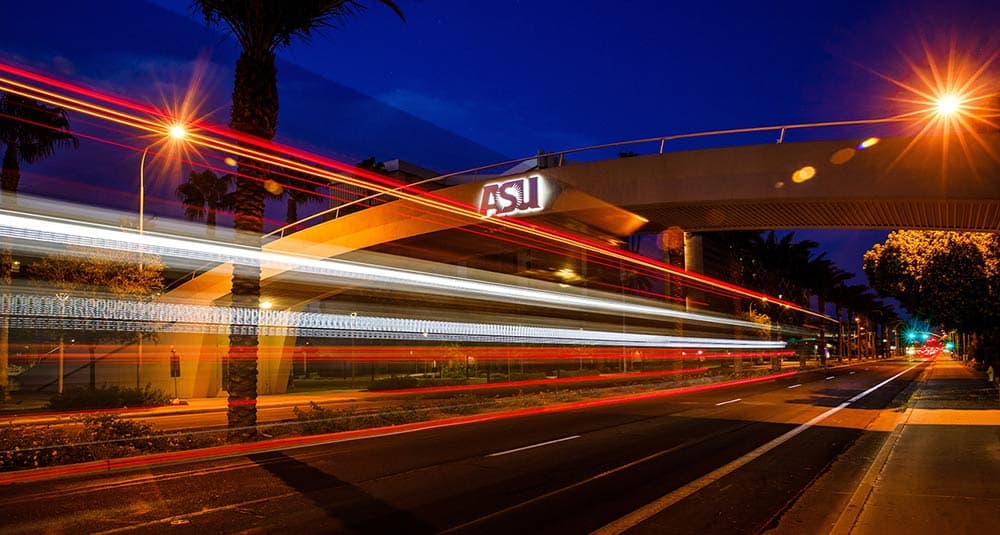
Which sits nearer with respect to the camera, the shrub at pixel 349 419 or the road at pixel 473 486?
the road at pixel 473 486

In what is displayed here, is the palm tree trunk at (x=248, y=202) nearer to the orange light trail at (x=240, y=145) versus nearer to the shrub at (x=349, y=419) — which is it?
the orange light trail at (x=240, y=145)

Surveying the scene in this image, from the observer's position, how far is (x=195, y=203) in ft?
172

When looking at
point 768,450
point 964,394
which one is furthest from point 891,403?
point 768,450

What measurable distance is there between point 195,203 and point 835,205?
1876 inches

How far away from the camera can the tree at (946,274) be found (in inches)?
871

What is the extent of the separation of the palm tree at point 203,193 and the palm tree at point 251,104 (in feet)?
128

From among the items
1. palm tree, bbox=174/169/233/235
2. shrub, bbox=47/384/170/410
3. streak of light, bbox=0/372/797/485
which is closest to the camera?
streak of light, bbox=0/372/797/485

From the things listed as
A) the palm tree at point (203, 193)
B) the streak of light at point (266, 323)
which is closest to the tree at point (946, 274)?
the streak of light at point (266, 323)

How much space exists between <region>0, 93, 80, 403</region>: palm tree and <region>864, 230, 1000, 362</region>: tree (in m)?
32.9

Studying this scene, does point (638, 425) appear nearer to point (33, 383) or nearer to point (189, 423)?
point (189, 423)

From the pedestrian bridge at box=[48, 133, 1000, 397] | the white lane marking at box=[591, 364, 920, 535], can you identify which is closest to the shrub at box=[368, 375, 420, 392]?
the pedestrian bridge at box=[48, 133, 1000, 397]

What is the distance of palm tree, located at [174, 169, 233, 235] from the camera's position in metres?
52.2

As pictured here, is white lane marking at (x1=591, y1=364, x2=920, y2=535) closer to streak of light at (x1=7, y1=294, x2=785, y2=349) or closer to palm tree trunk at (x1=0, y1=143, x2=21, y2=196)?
streak of light at (x1=7, y1=294, x2=785, y2=349)

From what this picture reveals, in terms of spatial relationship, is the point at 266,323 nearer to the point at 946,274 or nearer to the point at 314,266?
the point at 314,266
